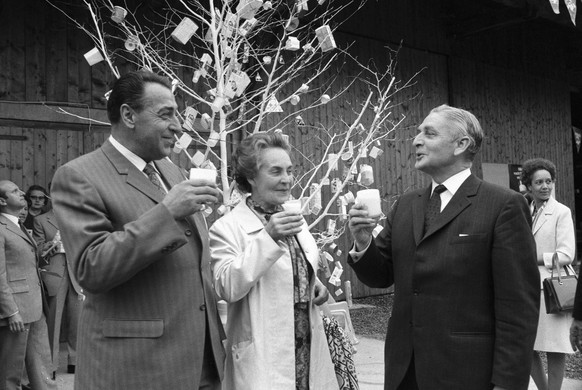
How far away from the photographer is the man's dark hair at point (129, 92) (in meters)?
2.25

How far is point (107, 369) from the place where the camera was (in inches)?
82.2

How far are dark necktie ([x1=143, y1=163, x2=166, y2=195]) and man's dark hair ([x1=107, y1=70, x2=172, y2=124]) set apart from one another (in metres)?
0.20

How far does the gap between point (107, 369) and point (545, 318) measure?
3.44m

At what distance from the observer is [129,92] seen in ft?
7.42

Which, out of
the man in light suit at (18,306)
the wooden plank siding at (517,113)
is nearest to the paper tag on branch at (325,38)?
the man in light suit at (18,306)

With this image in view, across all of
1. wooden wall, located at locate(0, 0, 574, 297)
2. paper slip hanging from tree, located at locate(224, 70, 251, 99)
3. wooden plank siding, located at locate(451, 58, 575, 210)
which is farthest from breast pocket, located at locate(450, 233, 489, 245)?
wooden plank siding, located at locate(451, 58, 575, 210)

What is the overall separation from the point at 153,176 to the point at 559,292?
3.17 metres

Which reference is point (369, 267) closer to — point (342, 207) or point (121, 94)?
point (121, 94)

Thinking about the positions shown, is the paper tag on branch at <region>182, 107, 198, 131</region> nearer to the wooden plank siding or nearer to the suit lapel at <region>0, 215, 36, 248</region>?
the suit lapel at <region>0, 215, 36, 248</region>

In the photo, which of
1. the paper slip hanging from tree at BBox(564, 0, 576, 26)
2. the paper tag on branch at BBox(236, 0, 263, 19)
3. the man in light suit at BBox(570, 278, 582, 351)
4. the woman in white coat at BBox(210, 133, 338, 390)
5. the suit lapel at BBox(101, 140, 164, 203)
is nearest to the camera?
the suit lapel at BBox(101, 140, 164, 203)

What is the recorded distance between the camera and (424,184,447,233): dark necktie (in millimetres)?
2635

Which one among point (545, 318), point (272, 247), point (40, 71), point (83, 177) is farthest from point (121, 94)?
point (40, 71)

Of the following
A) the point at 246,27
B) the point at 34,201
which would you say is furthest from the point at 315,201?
the point at 34,201

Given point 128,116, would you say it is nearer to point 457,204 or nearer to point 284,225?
point 284,225
